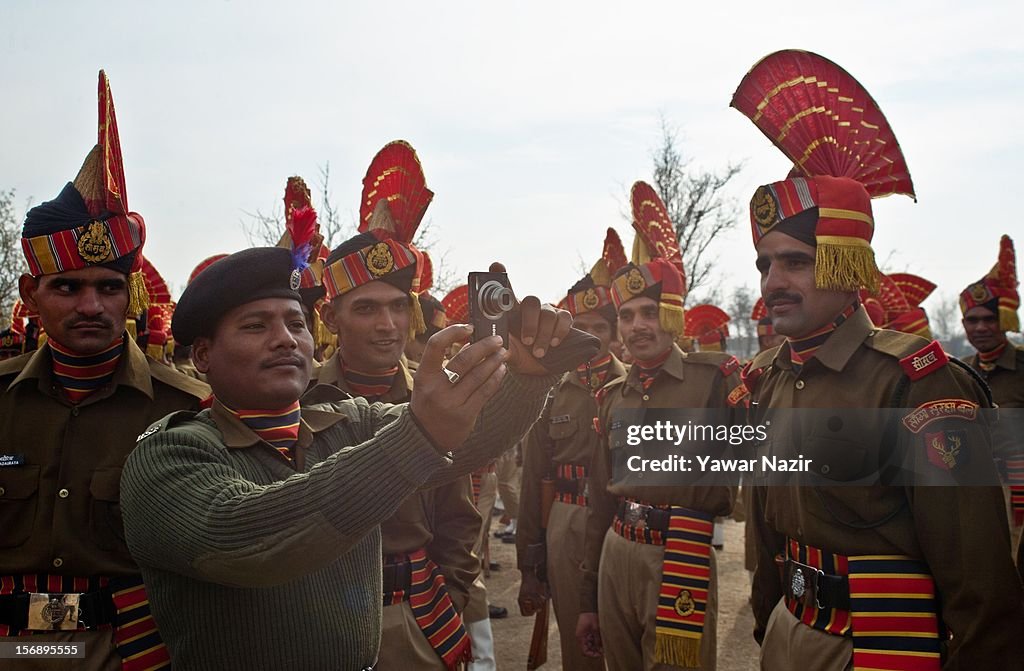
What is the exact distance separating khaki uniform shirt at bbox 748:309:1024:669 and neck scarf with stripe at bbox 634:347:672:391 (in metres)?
1.77

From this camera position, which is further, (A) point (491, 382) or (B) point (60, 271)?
(B) point (60, 271)

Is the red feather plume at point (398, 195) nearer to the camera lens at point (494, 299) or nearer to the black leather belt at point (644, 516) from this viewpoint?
the black leather belt at point (644, 516)

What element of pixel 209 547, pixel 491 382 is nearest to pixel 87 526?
pixel 209 547

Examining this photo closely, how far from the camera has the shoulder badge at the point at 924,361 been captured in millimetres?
2922

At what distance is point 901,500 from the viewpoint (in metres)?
2.96

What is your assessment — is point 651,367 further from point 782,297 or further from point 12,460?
point 12,460

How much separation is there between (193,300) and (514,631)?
6.16 metres

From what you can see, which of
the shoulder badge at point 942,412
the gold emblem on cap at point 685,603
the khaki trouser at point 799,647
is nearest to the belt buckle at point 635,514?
the gold emblem on cap at point 685,603

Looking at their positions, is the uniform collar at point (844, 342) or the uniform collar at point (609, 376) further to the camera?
the uniform collar at point (609, 376)

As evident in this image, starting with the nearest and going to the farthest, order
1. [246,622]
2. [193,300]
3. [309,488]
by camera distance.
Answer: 1. [309,488]
2. [246,622]
3. [193,300]

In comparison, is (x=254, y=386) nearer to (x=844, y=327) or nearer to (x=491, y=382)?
(x=491, y=382)

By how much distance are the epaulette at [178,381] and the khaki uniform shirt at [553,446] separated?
134 inches

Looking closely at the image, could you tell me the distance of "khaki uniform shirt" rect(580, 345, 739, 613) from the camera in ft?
16.6

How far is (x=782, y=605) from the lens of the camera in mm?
3365
